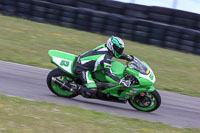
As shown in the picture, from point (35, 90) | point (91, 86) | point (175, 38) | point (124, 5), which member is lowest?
point (35, 90)

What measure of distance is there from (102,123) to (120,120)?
581mm

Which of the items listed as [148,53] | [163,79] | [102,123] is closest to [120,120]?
[102,123]

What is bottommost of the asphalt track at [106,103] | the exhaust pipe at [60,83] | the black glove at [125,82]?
the asphalt track at [106,103]

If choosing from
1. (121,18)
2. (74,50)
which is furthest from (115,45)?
(121,18)

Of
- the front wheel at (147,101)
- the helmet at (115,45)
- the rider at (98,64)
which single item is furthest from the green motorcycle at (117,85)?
the helmet at (115,45)

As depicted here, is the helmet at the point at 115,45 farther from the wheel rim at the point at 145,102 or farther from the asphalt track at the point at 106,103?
the asphalt track at the point at 106,103

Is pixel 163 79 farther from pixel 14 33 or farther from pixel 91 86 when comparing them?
pixel 14 33

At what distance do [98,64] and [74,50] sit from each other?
5908 mm

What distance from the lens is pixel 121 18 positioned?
15.1 m

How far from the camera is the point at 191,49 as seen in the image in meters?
14.6

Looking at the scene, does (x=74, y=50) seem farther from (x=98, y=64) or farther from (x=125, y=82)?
(x=125, y=82)

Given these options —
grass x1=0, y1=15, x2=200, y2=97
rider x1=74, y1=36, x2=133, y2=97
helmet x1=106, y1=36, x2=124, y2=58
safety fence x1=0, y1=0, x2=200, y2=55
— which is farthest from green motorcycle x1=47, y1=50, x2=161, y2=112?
safety fence x1=0, y1=0, x2=200, y2=55

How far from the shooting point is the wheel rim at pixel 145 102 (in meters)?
7.36

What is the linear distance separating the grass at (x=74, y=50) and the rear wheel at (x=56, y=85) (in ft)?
9.49
